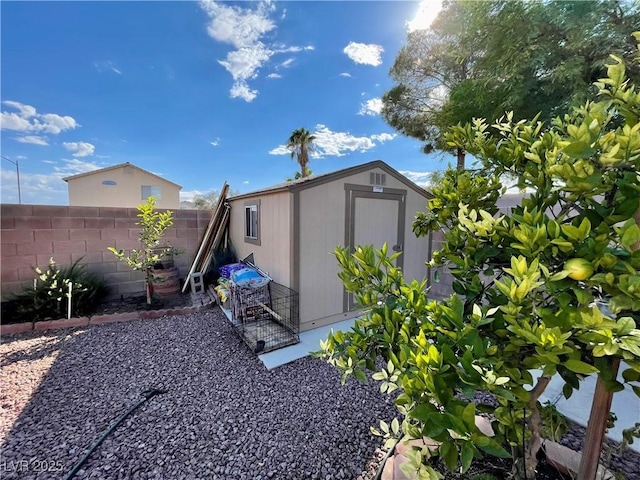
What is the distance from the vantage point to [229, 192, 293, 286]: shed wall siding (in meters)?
3.80

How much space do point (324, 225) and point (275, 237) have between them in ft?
2.65

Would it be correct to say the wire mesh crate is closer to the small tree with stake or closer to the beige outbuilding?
the small tree with stake

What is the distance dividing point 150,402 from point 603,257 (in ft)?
10.5

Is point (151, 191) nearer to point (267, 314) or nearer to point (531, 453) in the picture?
point (267, 314)

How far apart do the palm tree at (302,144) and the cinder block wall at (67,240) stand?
1279 centimetres

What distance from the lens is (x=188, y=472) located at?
5.68ft

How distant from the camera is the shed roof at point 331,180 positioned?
370cm

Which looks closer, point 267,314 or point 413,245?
point 267,314

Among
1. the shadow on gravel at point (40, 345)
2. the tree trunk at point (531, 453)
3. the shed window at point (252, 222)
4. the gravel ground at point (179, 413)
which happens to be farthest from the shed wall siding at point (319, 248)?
the shadow on gravel at point (40, 345)

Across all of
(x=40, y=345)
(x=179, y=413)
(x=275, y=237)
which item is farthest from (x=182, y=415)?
(x=40, y=345)

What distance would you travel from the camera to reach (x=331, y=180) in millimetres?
3918

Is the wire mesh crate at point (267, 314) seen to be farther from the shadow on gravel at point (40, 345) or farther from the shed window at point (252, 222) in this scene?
the shadow on gravel at point (40, 345)

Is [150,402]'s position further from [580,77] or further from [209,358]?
[580,77]

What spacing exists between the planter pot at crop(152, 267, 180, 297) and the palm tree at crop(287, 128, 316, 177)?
43.7 ft
